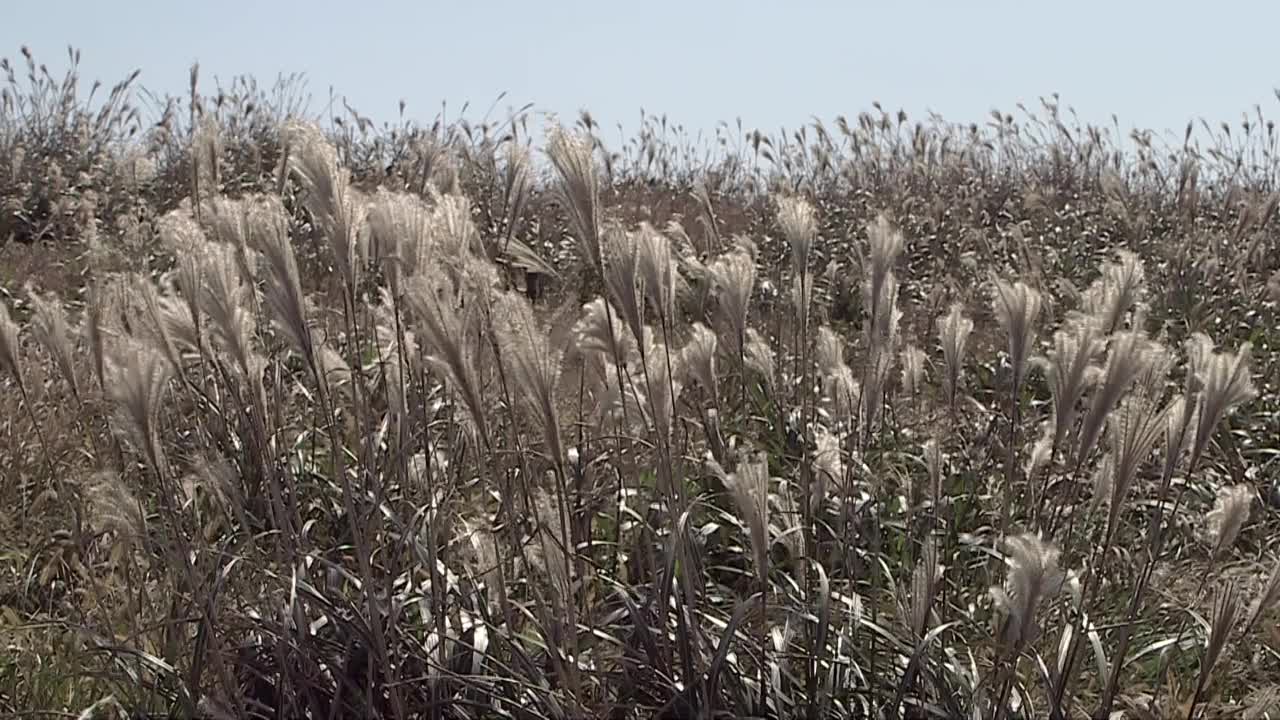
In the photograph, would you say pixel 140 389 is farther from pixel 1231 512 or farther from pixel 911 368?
pixel 911 368

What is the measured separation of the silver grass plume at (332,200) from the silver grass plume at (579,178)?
0.35 meters

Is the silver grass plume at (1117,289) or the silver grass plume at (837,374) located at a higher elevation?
the silver grass plume at (1117,289)

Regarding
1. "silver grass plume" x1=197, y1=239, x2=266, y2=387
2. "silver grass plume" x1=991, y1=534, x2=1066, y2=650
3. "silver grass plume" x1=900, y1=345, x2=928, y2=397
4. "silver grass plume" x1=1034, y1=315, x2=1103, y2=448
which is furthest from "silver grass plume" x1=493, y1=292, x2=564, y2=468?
"silver grass plume" x1=900, y1=345, x2=928, y2=397

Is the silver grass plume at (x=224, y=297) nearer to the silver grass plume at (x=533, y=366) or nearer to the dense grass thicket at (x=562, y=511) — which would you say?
the dense grass thicket at (x=562, y=511)

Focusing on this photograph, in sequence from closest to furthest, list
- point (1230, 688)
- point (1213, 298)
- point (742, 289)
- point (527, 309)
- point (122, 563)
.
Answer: point (527, 309) → point (742, 289) → point (1230, 688) → point (122, 563) → point (1213, 298)

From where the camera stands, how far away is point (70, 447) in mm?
4164

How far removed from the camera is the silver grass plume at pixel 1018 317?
7.70 ft

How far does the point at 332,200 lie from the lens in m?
2.16

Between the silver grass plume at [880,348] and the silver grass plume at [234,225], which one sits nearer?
the silver grass plume at [234,225]

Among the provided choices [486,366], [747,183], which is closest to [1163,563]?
A: [486,366]

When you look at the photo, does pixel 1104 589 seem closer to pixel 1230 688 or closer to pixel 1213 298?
pixel 1230 688

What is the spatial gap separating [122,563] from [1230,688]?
278cm

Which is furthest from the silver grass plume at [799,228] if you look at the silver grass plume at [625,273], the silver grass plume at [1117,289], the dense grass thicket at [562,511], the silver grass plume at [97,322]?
the silver grass plume at [97,322]

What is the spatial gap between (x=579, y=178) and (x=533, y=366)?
1.18ft
